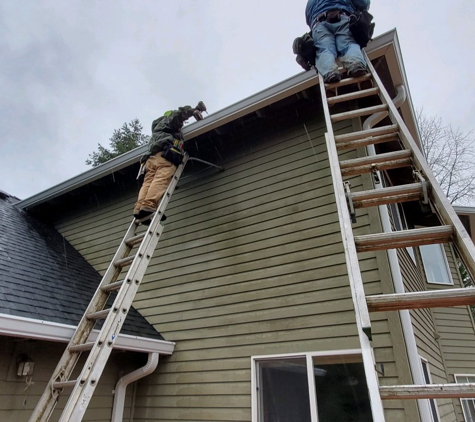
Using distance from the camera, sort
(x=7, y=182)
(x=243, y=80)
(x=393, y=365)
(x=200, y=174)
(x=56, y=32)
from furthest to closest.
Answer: (x=7, y=182), (x=243, y=80), (x=56, y=32), (x=200, y=174), (x=393, y=365)

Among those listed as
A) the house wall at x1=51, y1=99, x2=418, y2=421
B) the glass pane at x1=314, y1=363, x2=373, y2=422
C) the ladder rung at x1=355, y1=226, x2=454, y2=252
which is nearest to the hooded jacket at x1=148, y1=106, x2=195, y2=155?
the house wall at x1=51, y1=99, x2=418, y2=421

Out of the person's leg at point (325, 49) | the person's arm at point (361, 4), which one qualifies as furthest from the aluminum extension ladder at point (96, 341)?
the person's arm at point (361, 4)

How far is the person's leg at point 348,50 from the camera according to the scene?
3.40 m

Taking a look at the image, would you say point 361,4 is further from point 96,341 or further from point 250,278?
point 96,341

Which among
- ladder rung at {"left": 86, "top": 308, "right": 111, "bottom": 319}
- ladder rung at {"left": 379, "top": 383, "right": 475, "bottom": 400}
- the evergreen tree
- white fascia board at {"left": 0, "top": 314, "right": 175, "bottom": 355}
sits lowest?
ladder rung at {"left": 379, "top": 383, "right": 475, "bottom": 400}

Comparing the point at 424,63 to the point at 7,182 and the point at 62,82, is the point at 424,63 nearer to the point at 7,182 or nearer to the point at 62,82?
the point at 62,82

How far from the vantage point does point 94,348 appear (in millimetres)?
2758

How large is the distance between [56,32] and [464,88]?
3883 cm

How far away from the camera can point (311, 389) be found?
3.17m

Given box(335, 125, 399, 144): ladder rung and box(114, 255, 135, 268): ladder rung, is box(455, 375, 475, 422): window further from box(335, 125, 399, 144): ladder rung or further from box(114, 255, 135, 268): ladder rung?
box(114, 255, 135, 268): ladder rung


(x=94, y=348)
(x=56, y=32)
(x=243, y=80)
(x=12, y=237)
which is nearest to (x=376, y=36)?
(x=94, y=348)

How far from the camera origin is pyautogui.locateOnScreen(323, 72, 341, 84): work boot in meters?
3.40

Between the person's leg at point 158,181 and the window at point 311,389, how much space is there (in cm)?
213

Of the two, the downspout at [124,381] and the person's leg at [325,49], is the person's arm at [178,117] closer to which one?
the person's leg at [325,49]
